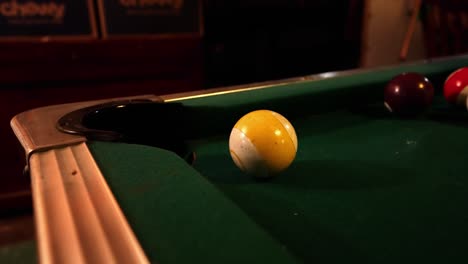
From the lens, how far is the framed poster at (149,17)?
2264 millimetres

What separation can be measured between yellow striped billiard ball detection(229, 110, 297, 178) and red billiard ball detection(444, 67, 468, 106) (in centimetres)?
78

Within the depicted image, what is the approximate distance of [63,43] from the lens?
2170 millimetres

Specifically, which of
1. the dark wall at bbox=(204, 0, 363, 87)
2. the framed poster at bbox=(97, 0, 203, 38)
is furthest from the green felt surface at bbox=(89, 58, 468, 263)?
the dark wall at bbox=(204, 0, 363, 87)

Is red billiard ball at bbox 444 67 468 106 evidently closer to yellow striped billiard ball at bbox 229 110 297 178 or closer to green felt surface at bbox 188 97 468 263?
green felt surface at bbox 188 97 468 263

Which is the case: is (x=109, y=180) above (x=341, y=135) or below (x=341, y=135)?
above

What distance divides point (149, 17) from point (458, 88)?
5.98ft

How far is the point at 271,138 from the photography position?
797 millimetres

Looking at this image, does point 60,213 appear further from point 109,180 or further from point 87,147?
point 87,147

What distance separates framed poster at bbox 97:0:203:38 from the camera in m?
2.26

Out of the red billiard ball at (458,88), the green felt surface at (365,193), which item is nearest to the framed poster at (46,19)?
the green felt surface at (365,193)

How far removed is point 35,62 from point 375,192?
2061 mm

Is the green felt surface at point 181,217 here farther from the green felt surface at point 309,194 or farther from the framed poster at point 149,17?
the framed poster at point 149,17

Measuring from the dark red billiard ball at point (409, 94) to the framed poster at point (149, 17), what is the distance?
1.60 metres

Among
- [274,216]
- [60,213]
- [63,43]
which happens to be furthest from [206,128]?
[63,43]
